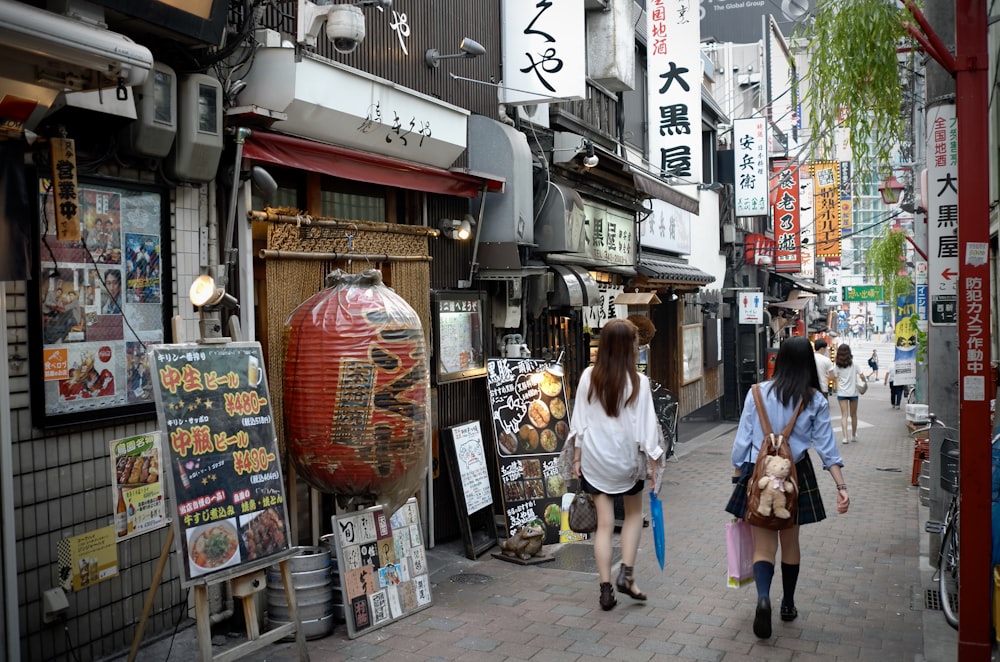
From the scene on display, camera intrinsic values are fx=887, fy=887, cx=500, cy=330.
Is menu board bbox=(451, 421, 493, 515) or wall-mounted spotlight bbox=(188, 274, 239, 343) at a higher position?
wall-mounted spotlight bbox=(188, 274, 239, 343)

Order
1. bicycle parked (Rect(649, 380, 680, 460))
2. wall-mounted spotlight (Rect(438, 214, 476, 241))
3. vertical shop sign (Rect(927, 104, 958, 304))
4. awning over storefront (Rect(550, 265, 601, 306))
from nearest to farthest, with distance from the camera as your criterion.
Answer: vertical shop sign (Rect(927, 104, 958, 304)) → wall-mounted spotlight (Rect(438, 214, 476, 241)) → awning over storefront (Rect(550, 265, 601, 306)) → bicycle parked (Rect(649, 380, 680, 460))

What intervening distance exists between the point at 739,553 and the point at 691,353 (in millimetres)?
14651

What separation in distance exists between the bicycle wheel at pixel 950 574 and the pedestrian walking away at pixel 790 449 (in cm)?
92

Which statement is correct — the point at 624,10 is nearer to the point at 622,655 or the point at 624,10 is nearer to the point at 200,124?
the point at 200,124

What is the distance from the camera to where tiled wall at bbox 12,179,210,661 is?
5160mm

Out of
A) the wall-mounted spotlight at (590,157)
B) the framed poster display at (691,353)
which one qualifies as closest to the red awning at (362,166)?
the wall-mounted spotlight at (590,157)

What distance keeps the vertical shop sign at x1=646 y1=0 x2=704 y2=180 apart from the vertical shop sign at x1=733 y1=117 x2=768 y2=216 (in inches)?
296

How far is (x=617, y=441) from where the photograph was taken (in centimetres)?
706

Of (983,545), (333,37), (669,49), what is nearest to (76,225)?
(333,37)

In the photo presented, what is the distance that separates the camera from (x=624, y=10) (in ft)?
45.9

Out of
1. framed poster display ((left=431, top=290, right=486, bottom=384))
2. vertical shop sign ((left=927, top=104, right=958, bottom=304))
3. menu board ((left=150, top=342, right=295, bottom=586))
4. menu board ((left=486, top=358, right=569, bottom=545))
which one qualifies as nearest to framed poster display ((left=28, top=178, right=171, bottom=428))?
menu board ((left=150, top=342, right=295, bottom=586))

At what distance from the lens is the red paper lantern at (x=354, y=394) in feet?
20.8

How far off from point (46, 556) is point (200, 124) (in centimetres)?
292

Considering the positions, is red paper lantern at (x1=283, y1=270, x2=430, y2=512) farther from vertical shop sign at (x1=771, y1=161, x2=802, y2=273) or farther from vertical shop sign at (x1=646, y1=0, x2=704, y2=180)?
vertical shop sign at (x1=771, y1=161, x2=802, y2=273)
